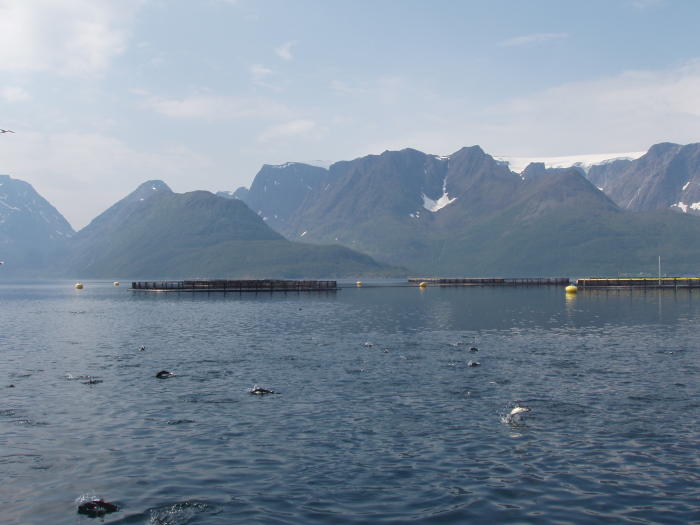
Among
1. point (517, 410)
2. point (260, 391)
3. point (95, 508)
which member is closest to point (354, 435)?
point (517, 410)

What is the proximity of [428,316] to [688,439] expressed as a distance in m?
76.1

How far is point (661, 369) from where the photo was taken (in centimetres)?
4494

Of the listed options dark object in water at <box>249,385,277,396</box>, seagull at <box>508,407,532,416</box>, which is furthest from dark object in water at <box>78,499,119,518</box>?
seagull at <box>508,407,532,416</box>

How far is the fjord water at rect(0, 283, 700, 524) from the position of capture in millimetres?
20203

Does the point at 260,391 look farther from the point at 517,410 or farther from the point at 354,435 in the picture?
the point at 517,410

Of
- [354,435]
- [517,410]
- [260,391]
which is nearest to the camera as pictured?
[354,435]

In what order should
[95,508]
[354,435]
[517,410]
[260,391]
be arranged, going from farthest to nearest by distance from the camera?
[260,391] → [517,410] → [354,435] → [95,508]

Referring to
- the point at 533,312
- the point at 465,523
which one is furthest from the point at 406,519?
the point at 533,312

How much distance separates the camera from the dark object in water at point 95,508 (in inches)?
768

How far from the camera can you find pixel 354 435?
27.8 m

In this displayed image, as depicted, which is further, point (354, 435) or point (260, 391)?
point (260, 391)

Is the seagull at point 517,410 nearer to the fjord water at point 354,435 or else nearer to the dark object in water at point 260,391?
the fjord water at point 354,435

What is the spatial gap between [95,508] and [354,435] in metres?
11.5

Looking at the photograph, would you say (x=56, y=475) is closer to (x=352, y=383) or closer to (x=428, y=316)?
(x=352, y=383)
